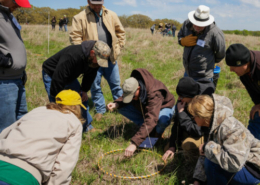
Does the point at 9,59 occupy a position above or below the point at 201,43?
below

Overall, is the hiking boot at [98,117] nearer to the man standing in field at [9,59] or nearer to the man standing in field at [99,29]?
the man standing in field at [99,29]

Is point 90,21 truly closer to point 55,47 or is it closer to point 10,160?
point 10,160

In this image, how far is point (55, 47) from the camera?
11227 mm

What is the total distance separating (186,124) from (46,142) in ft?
6.06

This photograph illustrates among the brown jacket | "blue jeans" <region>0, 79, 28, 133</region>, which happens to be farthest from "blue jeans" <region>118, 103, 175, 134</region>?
"blue jeans" <region>0, 79, 28, 133</region>

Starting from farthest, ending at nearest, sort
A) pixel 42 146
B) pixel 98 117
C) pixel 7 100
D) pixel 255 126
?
pixel 98 117
pixel 255 126
pixel 7 100
pixel 42 146

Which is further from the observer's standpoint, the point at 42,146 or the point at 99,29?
the point at 99,29

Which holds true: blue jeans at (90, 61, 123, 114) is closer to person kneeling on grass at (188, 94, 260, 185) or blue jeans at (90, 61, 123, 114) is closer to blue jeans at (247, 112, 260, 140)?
person kneeling on grass at (188, 94, 260, 185)

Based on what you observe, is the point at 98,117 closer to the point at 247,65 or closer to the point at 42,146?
the point at 42,146

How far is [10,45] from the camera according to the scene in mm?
2627

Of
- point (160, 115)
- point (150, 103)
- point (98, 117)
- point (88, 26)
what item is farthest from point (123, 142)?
point (88, 26)

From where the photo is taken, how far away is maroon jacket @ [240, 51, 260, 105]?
255 cm

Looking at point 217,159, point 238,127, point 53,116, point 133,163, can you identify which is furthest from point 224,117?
point 53,116

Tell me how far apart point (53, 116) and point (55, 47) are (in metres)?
9.87
